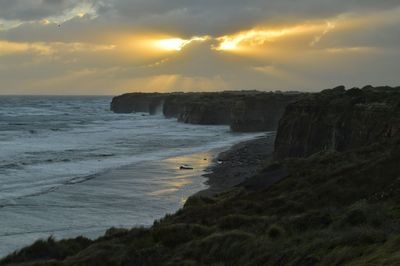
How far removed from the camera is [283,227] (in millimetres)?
12570

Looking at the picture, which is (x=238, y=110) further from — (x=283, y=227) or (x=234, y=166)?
(x=283, y=227)

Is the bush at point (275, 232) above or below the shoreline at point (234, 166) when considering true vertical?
above

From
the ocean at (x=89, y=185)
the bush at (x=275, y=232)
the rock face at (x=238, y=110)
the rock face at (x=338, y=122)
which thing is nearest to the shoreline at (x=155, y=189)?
the ocean at (x=89, y=185)

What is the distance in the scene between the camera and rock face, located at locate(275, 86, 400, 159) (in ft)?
98.0

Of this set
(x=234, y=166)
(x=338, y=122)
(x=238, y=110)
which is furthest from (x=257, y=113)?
(x=338, y=122)

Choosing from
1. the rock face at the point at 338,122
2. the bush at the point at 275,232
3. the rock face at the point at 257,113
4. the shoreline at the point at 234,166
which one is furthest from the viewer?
the rock face at the point at 257,113

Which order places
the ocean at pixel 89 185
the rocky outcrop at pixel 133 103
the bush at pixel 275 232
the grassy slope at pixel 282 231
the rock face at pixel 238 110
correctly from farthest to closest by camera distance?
the rocky outcrop at pixel 133 103, the rock face at pixel 238 110, the ocean at pixel 89 185, the bush at pixel 275 232, the grassy slope at pixel 282 231

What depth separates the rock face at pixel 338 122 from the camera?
29877mm

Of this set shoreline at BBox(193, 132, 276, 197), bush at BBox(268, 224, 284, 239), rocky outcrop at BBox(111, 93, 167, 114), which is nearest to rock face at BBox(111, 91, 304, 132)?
shoreline at BBox(193, 132, 276, 197)

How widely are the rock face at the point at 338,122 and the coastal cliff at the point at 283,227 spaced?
26.2 feet

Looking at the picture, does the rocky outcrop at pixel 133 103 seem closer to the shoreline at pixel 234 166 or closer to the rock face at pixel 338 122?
the shoreline at pixel 234 166

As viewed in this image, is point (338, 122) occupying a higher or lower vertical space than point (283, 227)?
higher

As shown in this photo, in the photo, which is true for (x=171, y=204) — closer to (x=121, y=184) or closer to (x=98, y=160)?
(x=121, y=184)

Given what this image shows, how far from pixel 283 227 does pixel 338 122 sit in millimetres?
22822
